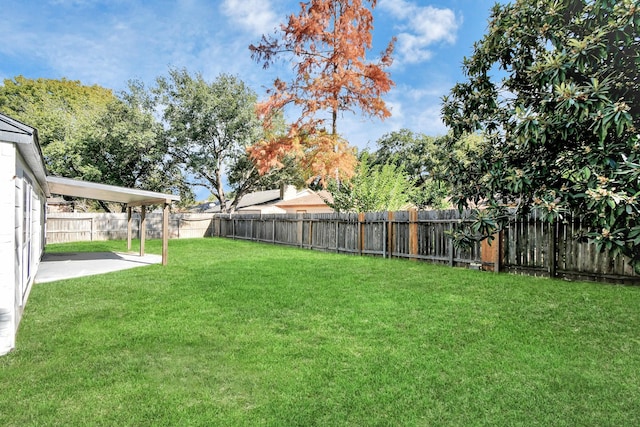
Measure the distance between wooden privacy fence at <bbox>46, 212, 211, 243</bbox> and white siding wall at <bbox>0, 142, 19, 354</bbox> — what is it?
51.6 feet

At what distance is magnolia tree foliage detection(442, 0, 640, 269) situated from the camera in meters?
1.84

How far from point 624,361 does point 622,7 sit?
3.06 metres

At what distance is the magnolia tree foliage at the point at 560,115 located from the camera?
184cm

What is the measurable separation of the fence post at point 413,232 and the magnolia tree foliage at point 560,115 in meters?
6.93

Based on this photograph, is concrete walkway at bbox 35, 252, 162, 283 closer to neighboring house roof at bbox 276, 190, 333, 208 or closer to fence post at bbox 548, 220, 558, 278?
fence post at bbox 548, 220, 558, 278

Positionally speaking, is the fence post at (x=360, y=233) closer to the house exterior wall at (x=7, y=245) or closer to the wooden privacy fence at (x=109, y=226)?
the house exterior wall at (x=7, y=245)

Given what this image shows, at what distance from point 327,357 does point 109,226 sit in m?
18.6

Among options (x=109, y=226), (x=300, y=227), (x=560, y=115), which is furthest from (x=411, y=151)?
(x=560, y=115)

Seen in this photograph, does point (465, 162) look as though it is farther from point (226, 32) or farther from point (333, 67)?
point (226, 32)

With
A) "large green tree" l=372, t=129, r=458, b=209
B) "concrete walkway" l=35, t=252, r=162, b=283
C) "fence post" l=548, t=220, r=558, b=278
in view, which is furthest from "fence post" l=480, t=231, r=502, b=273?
"large green tree" l=372, t=129, r=458, b=209

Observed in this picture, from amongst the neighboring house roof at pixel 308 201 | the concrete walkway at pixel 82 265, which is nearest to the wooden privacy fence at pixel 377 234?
the concrete walkway at pixel 82 265

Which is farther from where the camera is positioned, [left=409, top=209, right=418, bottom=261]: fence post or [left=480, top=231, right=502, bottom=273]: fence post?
[left=409, top=209, right=418, bottom=261]: fence post

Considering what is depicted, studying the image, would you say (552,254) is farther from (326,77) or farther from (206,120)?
(206,120)

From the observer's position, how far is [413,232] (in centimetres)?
1006
